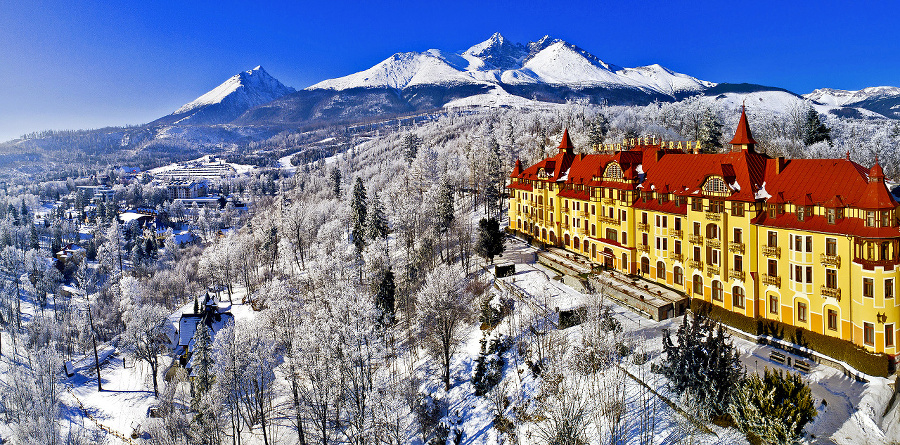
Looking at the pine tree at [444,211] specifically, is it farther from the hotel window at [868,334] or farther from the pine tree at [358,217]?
the hotel window at [868,334]

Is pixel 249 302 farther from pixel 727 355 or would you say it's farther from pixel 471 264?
pixel 727 355

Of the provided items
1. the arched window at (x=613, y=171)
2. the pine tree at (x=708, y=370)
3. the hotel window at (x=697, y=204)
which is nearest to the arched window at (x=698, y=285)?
the hotel window at (x=697, y=204)

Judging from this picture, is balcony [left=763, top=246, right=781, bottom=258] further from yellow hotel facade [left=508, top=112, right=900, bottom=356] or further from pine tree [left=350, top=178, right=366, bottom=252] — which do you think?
pine tree [left=350, top=178, right=366, bottom=252]

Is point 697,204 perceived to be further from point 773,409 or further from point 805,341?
point 773,409

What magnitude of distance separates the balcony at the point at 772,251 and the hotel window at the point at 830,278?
116 inches

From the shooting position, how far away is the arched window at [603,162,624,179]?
4550cm

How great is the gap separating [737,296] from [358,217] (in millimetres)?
51178

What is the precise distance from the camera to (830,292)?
29.2m

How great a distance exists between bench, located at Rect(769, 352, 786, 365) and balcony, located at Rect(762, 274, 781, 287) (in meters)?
5.16

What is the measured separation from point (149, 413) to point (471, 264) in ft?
129

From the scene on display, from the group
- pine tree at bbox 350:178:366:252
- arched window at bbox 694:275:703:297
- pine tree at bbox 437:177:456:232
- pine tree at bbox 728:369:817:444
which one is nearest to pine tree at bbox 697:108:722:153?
pine tree at bbox 437:177:456:232

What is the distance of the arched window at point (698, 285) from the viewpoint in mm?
37625

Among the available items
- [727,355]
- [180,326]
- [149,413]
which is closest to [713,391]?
[727,355]

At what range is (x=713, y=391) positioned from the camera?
23.2 m
